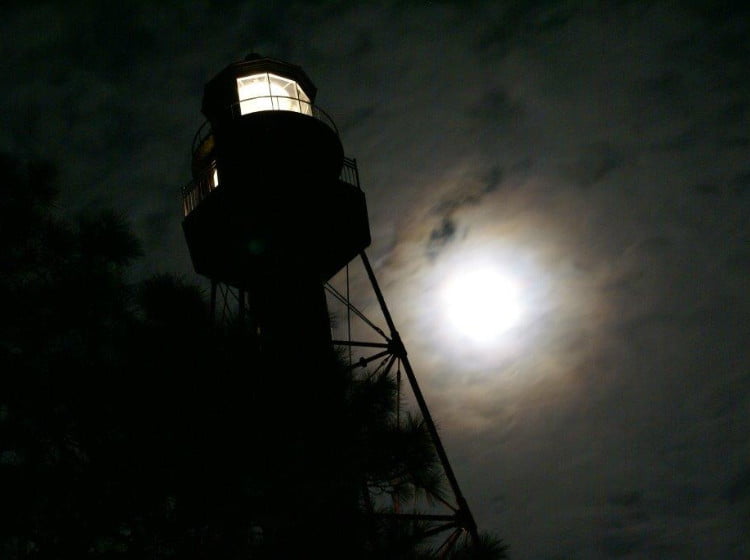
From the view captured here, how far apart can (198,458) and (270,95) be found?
10.7 metres

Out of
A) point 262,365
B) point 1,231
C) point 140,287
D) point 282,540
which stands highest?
point 1,231

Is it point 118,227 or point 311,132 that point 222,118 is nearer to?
point 311,132

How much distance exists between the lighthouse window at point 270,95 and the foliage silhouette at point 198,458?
365 inches

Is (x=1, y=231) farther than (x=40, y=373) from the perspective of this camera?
Yes

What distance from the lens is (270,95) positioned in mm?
13016

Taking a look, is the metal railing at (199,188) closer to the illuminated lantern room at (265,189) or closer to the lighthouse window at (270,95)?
the illuminated lantern room at (265,189)

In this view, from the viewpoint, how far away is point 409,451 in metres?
4.36

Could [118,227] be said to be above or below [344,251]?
below

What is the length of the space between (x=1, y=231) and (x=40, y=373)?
220 centimetres

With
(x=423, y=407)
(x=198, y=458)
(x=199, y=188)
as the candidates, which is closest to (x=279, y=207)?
(x=199, y=188)

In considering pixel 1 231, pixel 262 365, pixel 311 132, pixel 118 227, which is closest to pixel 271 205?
pixel 311 132

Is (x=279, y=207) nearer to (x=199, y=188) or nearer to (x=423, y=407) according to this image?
(x=199, y=188)

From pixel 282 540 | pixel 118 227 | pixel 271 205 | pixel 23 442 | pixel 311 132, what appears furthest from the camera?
pixel 311 132

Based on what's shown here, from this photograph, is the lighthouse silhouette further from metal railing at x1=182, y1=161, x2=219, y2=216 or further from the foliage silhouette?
the foliage silhouette
